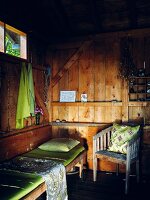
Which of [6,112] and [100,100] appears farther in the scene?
[100,100]

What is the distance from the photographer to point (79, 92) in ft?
16.8

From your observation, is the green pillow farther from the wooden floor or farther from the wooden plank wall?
the wooden plank wall

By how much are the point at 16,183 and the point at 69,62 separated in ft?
10.2

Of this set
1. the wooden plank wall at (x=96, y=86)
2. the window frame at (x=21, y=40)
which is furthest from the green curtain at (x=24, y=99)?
the wooden plank wall at (x=96, y=86)

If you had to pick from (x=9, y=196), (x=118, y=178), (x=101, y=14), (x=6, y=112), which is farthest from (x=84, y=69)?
(x=9, y=196)

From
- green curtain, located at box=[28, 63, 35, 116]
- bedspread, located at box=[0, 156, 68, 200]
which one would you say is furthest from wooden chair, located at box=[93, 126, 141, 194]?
green curtain, located at box=[28, 63, 35, 116]

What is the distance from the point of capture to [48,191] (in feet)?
9.38

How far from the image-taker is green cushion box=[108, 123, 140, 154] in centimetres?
414

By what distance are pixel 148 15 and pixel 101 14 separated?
874 millimetres

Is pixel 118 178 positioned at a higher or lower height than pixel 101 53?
lower

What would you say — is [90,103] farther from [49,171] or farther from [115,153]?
[49,171]

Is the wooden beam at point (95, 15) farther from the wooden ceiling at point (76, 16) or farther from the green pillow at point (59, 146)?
the green pillow at point (59, 146)

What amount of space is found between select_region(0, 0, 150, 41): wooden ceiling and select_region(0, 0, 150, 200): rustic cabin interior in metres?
0.02

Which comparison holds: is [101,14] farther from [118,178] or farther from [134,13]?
[118,178]
